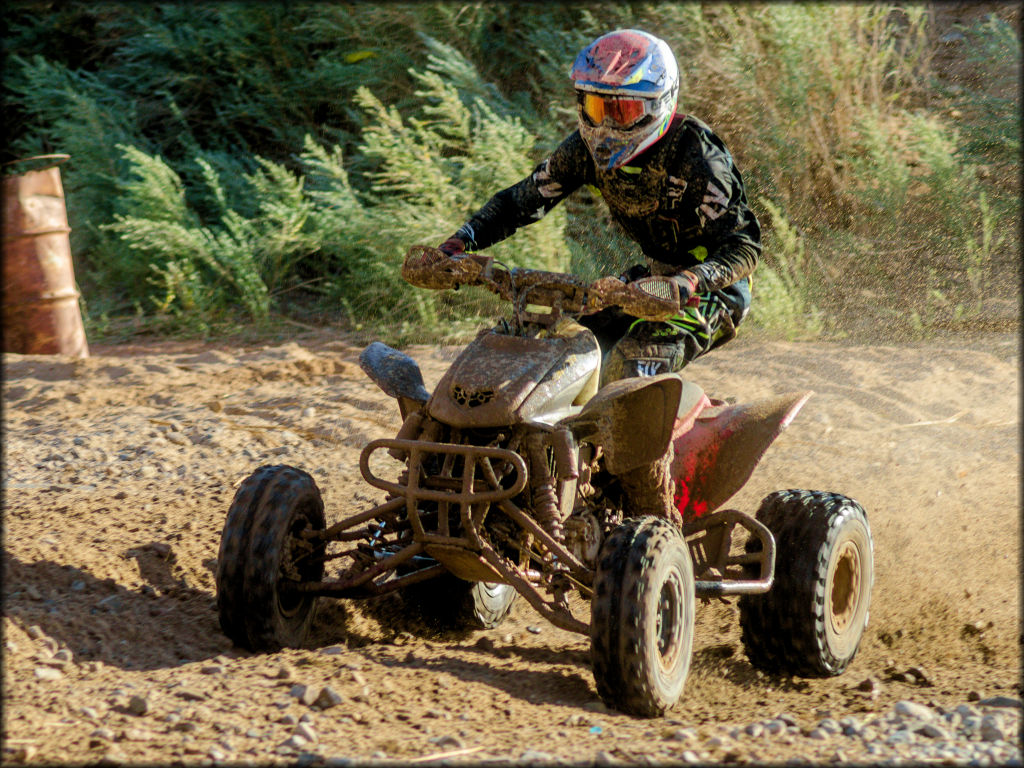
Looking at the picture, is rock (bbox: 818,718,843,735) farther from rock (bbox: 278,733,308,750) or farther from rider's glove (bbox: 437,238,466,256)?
rider's glove (bbox: 437,238,466,256)

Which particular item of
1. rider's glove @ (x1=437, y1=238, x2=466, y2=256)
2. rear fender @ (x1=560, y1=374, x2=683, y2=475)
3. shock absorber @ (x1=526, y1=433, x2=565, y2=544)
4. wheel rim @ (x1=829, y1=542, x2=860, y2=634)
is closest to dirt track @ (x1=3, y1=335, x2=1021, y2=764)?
wheel rim @ (x1=829, y1=542, x2=860, y2=634)

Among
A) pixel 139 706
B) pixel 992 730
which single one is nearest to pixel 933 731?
pixel 992 730

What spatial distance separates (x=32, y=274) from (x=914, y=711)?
23.6 ft

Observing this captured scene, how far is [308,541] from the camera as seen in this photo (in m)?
3.95

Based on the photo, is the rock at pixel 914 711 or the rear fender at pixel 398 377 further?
the rear fender at pixel 398 377

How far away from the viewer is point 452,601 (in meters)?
4.56

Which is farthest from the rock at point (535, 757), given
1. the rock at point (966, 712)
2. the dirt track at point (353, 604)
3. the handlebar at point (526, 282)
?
the handlebar at point (526, 282)

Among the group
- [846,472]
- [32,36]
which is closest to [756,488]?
[846,472]

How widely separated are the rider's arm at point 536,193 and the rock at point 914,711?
90.3 inches

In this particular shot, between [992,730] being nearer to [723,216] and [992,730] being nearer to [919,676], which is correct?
[919,676]

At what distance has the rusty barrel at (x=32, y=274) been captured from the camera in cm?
846

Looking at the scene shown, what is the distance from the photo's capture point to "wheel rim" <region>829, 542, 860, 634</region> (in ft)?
14.1

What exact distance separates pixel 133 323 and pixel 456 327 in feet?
9.84

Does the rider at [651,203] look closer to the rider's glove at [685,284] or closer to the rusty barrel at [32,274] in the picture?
the rider's glove at [685,284]
